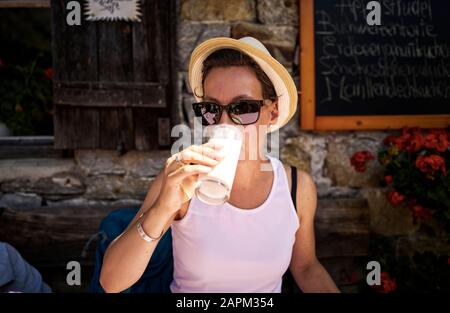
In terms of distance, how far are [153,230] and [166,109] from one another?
5.36 feet

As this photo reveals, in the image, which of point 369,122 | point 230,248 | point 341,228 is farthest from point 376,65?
point 230,248

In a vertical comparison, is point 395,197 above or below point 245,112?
below

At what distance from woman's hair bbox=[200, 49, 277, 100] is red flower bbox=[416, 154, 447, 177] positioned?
1.34 m

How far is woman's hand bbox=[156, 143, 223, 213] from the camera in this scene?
4.41 feet

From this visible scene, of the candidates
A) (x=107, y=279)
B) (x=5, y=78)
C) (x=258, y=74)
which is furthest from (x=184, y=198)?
(x=5, y=78)

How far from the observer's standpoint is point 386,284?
291 centimetres

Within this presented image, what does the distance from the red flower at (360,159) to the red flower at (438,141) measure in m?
0.34

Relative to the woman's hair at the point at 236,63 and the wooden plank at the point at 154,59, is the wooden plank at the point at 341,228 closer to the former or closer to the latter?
the wooden plank at the point at 154,59

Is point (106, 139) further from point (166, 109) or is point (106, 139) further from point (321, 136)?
point (321, 136)

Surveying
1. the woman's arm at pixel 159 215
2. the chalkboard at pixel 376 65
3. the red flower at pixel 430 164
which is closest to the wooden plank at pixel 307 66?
the chalkboard at pixel 376 65

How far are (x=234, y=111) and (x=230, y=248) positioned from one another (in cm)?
53

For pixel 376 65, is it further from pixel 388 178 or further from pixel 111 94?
pixel 111 94

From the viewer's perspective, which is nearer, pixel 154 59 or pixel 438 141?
pixel 438 141

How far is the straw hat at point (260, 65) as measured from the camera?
1.80 m
